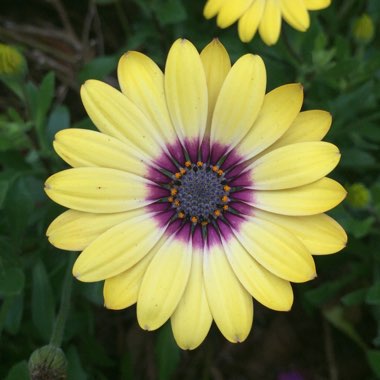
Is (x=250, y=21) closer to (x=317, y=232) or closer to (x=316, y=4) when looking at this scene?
(x=316, y=4)

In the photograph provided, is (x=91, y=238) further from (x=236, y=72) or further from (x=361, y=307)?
(x=361, y=307)

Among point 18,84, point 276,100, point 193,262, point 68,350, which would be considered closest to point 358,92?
point 276,100

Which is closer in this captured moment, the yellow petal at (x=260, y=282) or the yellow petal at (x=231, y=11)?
the yellow petal at (x=260, y=282)

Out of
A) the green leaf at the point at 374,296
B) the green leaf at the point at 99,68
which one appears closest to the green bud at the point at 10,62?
the green leaf at the point at 99,68

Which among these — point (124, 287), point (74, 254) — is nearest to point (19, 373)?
point (74, 254)

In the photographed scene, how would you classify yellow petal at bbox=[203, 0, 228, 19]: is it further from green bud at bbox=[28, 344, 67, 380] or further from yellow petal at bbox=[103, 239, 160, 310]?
green bud at bbox=[28, 344, 67, 380]

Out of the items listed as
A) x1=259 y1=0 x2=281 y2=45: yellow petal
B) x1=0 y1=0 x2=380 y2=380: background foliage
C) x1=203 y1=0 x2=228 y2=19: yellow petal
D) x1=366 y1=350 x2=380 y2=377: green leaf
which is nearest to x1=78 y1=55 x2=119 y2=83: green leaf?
x1=0 y1=0 x2=380 y2=380: background foliage

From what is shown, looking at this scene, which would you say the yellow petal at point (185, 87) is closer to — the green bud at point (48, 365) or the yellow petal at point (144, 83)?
the yellow petal at point (144, 83)
